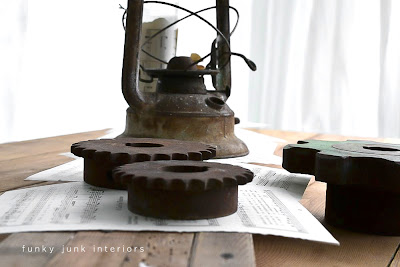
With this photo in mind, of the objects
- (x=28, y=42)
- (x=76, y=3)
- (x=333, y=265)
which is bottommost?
(x=333, y=265)

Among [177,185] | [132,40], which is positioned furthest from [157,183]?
[132,40]

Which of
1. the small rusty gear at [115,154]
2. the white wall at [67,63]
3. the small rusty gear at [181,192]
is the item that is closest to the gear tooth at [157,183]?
the small rusty gear at [181,192]

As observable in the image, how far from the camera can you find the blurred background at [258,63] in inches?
77.1

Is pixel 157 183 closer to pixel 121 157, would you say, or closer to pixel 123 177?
pixel 123 177

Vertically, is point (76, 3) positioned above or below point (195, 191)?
above

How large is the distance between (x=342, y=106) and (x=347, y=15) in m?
0.39

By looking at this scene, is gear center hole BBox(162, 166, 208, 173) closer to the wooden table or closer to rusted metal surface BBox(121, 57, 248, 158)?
the wooden table

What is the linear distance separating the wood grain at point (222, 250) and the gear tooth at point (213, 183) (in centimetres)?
5

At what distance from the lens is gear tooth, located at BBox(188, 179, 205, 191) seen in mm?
584

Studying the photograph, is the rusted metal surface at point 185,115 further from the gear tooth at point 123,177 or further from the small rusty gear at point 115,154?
the gear tooth at point 123,177

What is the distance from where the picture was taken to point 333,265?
0.57 meters

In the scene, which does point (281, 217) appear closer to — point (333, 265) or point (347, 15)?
point (333, 265)

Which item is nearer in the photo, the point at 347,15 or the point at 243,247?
the point at 243,247

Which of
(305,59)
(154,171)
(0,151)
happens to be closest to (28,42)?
(0,151)
